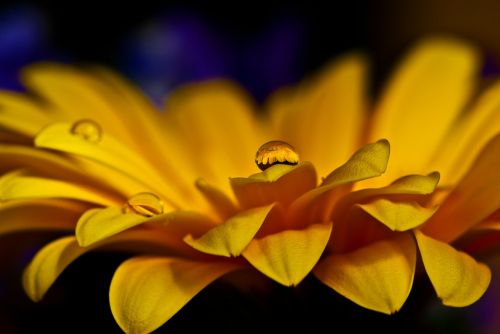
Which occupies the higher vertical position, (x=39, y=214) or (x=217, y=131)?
(x=217, y=131)

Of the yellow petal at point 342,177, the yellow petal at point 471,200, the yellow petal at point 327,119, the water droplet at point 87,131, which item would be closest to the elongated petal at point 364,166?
the yellow petal at point 342,177

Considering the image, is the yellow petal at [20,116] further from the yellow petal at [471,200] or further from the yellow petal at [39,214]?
the yellow petal at [471,200]

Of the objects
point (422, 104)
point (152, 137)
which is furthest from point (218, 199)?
point (422, 104)

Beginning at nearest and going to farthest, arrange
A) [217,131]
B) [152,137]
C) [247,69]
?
[152,137], [217,131], [247,69]

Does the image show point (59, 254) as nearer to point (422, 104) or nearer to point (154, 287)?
point (154, 287)

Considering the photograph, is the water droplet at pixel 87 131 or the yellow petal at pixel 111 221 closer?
the yellow petal at pixel 111 221

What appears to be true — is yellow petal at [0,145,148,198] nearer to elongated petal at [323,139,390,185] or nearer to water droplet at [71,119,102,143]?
water droplet at [71,119,102,143]
